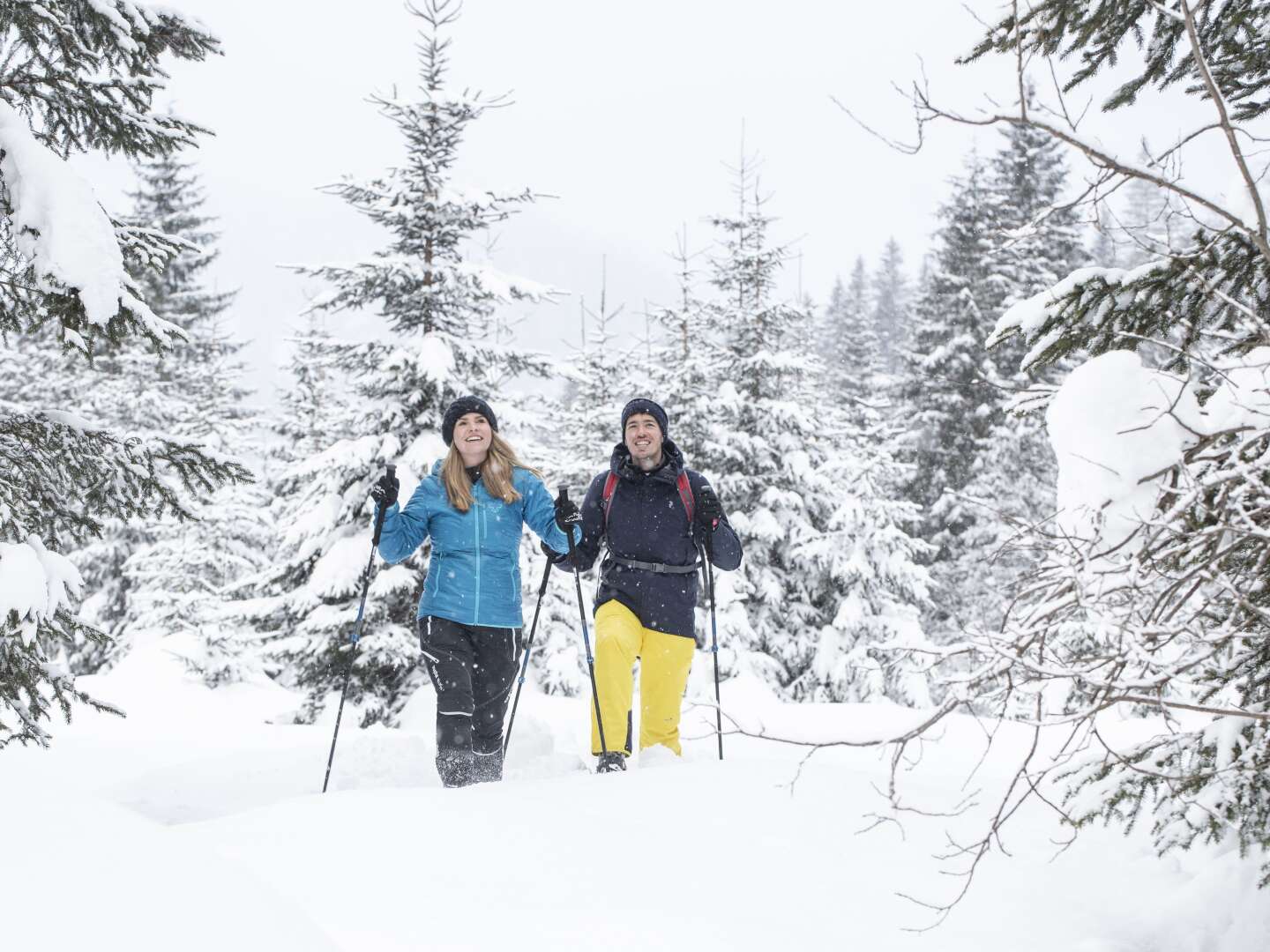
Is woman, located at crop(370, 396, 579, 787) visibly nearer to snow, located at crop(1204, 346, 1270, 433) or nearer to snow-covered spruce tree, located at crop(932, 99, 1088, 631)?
snow, located at crop(1204, 346, 1270, 433)

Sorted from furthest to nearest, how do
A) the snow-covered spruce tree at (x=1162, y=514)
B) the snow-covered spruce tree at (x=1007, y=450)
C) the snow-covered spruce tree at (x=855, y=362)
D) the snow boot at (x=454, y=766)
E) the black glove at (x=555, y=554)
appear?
the snow-covered spruce tree at (x=855, y=362), the snow-covered spruce tree at (x=1007, y=450), the black glove at (x=555, y=554), the snow boot at (x=454, y=766), the snow-covered spruce tree at (x=1162, y=514)

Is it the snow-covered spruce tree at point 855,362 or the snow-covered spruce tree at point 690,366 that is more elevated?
the snow-covered spruce tree at point 855,362

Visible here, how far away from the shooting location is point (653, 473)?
5809 mm

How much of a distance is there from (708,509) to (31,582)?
388 centimetres

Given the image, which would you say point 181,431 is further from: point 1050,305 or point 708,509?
point 1050,305

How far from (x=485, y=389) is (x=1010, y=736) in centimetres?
748

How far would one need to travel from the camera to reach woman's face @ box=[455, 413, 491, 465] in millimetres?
5586

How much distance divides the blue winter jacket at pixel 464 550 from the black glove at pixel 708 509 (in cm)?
121

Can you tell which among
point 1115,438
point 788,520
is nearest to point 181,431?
point 788,520

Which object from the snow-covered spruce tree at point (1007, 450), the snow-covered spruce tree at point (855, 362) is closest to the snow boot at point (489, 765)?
the snow-covered spruce tree at point (1007, 450)

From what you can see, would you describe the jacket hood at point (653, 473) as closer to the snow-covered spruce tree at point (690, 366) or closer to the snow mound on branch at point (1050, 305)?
the snow mound on branch at point (1050, 305)

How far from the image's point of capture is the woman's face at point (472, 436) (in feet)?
18.3

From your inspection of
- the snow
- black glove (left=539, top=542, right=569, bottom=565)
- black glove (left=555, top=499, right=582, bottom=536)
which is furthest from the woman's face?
the snow

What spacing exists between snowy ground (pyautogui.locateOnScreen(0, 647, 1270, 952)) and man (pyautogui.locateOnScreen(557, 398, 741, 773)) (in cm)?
84
